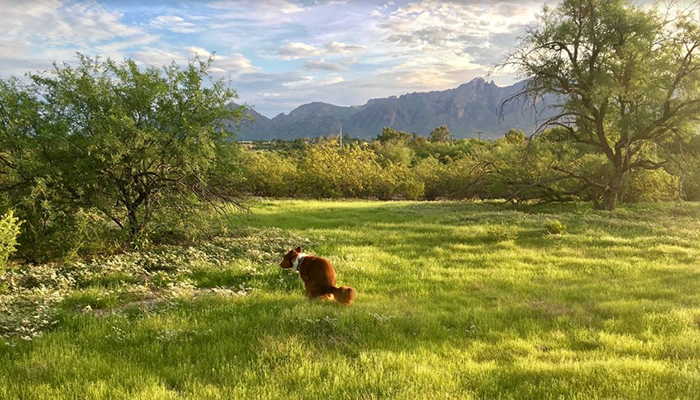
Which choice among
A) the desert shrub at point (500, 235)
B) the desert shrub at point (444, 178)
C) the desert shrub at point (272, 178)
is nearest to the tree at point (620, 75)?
the desert shrub at point (500, 235)

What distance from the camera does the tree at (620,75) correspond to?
19625 mm

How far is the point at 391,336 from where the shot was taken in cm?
610

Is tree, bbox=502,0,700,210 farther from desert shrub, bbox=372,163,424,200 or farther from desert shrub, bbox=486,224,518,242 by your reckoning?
desert shrub, bbox=372,163,424,200

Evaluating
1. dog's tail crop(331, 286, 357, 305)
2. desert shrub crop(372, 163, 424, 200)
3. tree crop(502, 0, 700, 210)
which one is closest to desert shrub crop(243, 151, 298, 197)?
desert shrub crop(372, 163, 424, 200)

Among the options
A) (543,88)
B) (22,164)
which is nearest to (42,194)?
(22,164)

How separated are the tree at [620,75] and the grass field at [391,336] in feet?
37.9

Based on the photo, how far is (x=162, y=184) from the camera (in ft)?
39.0

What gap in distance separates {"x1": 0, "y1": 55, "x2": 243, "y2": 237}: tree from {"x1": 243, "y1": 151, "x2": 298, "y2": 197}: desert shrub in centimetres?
2569

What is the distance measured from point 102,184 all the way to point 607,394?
12344 millimetres

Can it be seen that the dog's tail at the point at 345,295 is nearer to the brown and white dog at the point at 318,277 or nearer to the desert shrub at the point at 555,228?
the brown and white dog at the point at 318,277

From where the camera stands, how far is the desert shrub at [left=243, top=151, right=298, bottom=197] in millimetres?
38406

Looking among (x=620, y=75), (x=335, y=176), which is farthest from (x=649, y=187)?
(x=335, y=176)

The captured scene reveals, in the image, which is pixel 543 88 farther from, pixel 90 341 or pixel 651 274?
pixel 90 341

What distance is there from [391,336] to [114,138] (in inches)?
346
